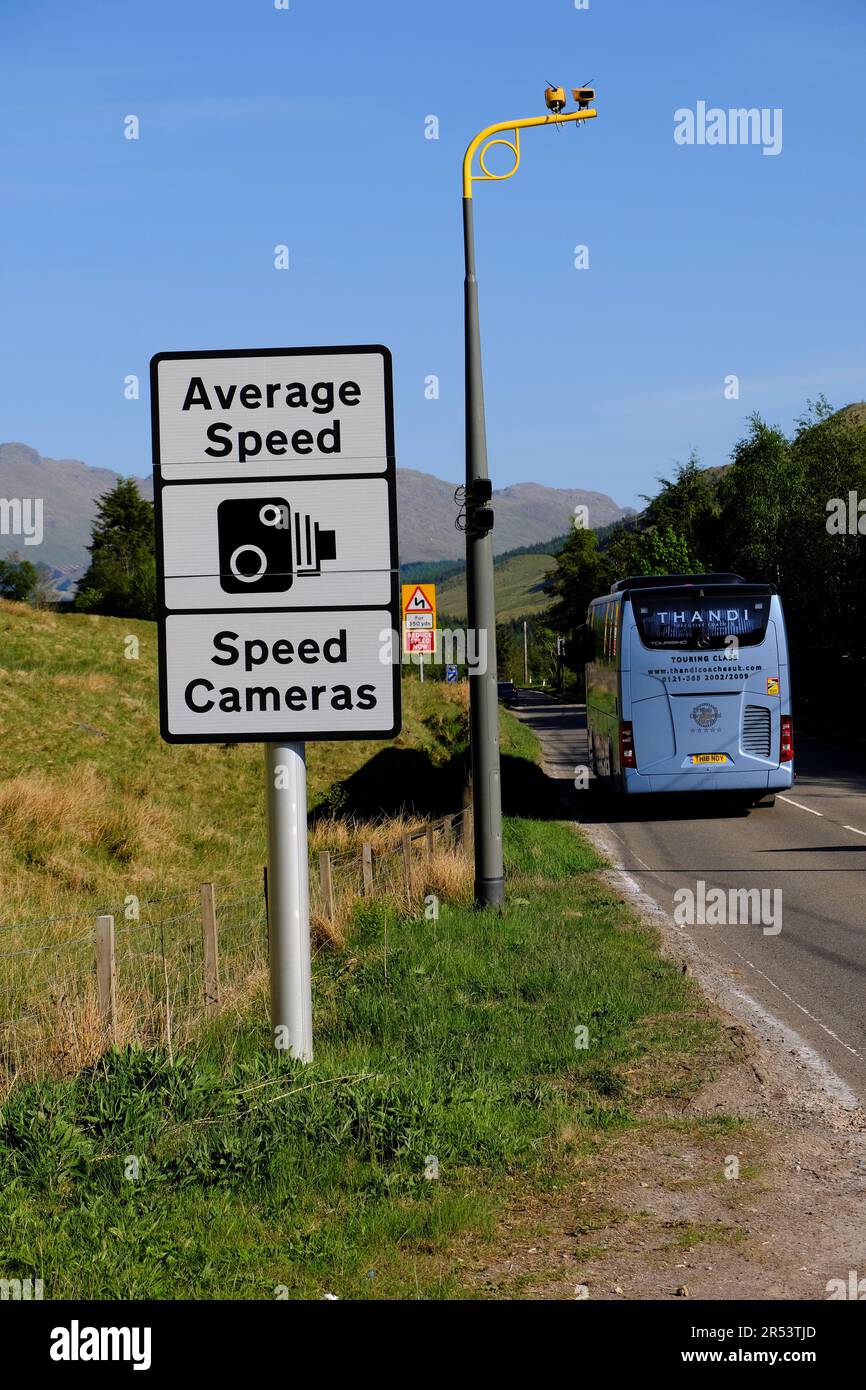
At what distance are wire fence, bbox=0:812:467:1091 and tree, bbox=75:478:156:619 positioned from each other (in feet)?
323

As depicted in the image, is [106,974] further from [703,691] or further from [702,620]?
[702,620]

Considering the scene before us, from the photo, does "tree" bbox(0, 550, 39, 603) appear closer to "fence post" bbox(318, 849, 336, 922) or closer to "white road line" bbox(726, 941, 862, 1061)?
"fence post" bbox(318, 849, 336, 922)

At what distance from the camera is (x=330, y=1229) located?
5527 mm

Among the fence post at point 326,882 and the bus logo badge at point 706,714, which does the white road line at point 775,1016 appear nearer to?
the fence post at point 326,882

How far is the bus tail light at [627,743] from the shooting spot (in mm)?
24375

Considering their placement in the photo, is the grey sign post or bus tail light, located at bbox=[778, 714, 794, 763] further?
bus tail light, located at bbox=[778, 714, 794, 763]

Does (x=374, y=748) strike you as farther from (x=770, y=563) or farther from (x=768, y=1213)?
(x=770, y=563)

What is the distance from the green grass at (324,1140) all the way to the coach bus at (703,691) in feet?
48.0

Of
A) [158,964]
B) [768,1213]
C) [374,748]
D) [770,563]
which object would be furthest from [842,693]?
[768,1213]

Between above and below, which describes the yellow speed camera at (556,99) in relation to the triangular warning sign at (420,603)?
above

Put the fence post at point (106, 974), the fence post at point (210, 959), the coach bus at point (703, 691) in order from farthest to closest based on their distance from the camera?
the coach bus at point (703, 691) → the fence post at point (210, 959) → the fence post at point (106, 974)

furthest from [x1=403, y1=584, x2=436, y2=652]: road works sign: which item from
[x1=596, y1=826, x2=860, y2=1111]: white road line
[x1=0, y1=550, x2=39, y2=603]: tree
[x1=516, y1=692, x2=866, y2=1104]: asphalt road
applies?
[x1=0, y1=550, x2=39, y2=603]: tree

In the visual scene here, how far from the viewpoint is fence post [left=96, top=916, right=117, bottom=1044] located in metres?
8.18

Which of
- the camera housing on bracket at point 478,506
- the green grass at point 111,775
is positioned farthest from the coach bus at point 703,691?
the camera housing on bracket at point 478,506
